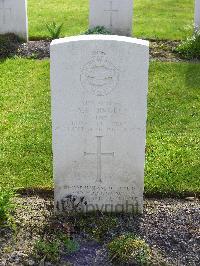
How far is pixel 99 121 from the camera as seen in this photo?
5.15 metres

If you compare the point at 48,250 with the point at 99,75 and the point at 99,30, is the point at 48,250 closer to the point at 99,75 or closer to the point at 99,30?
the point at 99,75

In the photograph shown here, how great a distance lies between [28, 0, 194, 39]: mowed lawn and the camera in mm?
12414

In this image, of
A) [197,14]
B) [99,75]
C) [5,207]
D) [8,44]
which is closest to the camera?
[99,75]

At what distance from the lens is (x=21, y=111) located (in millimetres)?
8180

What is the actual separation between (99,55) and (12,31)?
7140 millimetres

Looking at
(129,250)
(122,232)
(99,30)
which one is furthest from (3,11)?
(129,250)

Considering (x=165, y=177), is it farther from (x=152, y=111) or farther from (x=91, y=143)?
(x=152, y=111)

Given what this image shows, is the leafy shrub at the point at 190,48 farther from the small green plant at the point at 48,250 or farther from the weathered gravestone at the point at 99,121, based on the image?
the small green plant at the point at 48,250

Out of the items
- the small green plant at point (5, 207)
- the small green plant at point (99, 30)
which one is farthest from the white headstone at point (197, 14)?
the small green plant at point (5, 207)

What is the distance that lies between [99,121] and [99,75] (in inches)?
17.2

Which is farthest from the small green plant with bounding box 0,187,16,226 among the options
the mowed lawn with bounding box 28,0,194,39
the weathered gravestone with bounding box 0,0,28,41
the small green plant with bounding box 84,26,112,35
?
the mowed lawn with bounding box 28,0,194,39

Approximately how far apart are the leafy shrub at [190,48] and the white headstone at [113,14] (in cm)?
140

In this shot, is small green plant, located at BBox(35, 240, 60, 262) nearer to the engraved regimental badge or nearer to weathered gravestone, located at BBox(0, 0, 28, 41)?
the engraved regimental badge

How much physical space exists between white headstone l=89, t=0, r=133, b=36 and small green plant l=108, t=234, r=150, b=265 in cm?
750
